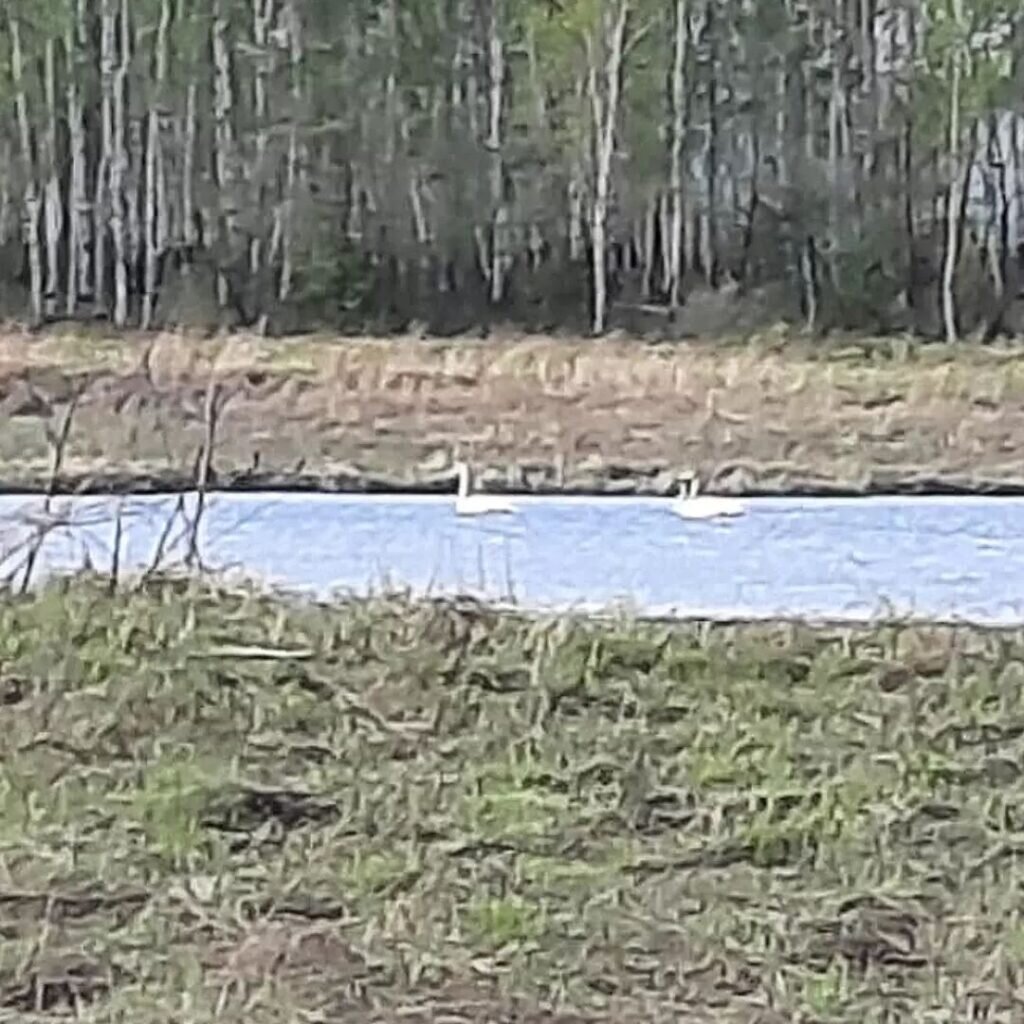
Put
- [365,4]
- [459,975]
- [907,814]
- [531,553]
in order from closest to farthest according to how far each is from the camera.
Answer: [459,975]
[907,814]
[531,553]
[365,4]

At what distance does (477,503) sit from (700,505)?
0.77 metres

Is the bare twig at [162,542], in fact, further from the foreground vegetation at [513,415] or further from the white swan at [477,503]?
the white swan at [477,503]

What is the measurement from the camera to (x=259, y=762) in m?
4.79

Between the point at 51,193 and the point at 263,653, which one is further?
the point at 51,193

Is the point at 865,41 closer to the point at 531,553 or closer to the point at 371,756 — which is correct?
the point at 531,553

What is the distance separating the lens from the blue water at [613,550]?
633 cm

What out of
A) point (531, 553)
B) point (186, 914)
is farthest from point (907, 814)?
point (531, 553)

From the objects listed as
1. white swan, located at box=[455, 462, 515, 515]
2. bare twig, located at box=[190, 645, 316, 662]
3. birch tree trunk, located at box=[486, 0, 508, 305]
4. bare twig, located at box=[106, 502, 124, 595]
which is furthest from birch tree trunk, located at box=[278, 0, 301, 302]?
bare twig, located at box=[190, 645, 316, 662]

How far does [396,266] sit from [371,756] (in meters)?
13.8

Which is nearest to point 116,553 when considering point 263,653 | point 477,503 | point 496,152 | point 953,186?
point 263,653

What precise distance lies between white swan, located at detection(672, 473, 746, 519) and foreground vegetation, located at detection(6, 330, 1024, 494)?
0.19m

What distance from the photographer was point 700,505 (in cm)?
848

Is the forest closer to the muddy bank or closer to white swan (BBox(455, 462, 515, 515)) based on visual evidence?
the muddy bank

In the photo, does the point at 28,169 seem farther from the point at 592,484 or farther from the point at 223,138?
the point at 592,484
